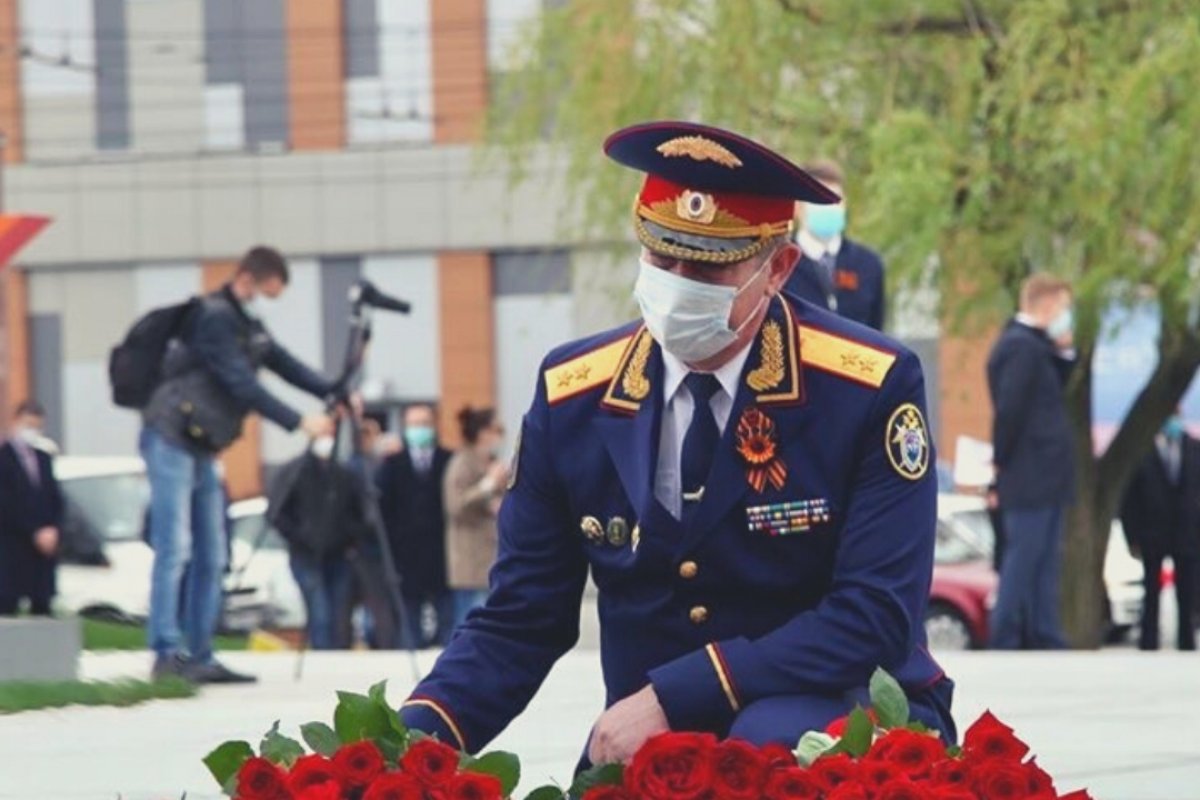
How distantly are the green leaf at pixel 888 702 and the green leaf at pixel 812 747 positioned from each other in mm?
84

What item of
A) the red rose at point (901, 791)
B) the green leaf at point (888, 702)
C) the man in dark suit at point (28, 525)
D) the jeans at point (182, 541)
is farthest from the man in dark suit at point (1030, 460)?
the red rose at point (901, 791)

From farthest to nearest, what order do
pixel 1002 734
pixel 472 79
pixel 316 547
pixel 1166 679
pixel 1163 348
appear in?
pixel 472 79
pixel 1163 348
pixel 316 547
pixel 1166 679
pixel 1002 734

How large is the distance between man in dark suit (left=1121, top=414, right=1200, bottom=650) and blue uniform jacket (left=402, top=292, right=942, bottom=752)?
1466cm

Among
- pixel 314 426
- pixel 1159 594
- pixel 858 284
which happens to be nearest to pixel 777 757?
pixel 858 284

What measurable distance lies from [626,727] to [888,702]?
0.39m

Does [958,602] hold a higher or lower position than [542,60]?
lower

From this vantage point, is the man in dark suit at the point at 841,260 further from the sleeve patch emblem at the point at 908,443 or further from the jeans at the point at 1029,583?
the sleeve patch emblem at the point at 908,443

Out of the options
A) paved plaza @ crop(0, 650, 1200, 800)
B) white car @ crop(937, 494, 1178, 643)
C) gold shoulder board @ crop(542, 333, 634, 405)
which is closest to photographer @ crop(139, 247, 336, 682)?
paved plaza @ crop(0, 650, 1200, 800)

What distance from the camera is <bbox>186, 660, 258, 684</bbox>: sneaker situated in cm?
1263

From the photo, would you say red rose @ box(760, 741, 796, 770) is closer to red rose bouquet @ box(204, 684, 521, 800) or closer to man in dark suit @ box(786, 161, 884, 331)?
red rose bouquet @ box(204, 684, 521, 800)

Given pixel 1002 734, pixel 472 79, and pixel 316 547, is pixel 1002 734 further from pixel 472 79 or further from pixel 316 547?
pixel 472 79

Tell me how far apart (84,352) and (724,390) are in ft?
151

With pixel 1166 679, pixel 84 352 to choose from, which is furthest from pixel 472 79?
pixel 1166 679

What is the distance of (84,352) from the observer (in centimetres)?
5041
